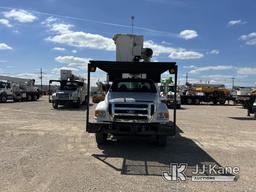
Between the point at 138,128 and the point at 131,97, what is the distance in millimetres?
1116

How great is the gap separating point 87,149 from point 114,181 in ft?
11.7

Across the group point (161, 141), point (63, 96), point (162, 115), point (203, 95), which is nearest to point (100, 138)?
point (161, 141)

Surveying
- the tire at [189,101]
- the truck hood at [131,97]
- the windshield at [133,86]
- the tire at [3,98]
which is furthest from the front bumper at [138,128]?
the tire at [189,101]

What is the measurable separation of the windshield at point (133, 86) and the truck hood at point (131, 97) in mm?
477

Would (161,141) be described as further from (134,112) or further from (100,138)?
(100,138)

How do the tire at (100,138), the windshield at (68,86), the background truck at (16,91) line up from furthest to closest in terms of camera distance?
the background truck at (16,91)
the windshield at (68,86)
the tire at (100,138)

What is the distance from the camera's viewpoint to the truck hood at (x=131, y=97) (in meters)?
10.7

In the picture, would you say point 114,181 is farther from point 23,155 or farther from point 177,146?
point 177,146

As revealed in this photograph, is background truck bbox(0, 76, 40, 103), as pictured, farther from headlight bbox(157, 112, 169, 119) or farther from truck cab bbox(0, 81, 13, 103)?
headlight bbox(157, 112, 169, 119)

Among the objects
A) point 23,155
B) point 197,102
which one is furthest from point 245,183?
point 197,102

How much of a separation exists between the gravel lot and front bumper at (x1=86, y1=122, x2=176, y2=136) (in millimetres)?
538

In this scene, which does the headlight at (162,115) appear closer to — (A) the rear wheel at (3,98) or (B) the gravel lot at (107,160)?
(B) the gravel lot at (107,160)

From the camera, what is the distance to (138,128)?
407 inches

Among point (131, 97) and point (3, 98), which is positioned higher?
point (131, 97)
